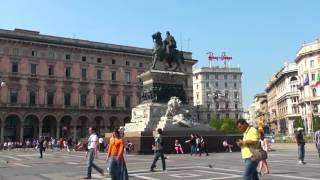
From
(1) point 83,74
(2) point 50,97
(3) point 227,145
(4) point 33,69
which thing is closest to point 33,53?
(4) point 33,69

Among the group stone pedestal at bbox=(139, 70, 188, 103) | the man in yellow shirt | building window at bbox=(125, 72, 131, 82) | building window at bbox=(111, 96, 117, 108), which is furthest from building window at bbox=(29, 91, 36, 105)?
the man in yellow shirt

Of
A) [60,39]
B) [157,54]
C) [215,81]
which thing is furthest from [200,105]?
[157,54]

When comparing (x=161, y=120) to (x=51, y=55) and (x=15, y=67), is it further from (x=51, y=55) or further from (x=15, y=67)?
(x=51, y=55)

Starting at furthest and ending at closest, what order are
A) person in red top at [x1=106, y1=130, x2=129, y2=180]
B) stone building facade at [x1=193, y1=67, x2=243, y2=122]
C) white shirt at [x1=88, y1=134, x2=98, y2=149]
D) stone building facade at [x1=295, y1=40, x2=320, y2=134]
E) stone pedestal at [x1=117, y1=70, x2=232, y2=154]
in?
stone building facade at [x1=193, y1=67, x2=243, y2=122]
stone building facade at [x1=295, y1=40, x2=320, y2=134]
stone pedestal at [x1=117, y1=70, x2=232, y2=154]
white shirt at [x1=88, y1=134, x2=98, y2=149]
person in red top at [x1=106, y1=130, x2=129, y2=180]

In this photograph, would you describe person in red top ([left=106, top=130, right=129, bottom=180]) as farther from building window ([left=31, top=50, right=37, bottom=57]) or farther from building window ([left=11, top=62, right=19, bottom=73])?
building window ([left=31, top=50, right=37, bottom=57])

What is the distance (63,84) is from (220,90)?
216ft

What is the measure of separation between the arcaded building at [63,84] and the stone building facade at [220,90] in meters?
46.2

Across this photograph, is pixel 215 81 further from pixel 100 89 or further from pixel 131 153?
pixel 131 153

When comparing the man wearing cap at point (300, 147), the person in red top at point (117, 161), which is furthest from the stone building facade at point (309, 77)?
the person in red top at point (117, 161)

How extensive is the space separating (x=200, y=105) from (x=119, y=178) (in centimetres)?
12261

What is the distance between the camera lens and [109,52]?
3462 inches

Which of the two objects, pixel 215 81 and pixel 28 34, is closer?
pixel 28 34

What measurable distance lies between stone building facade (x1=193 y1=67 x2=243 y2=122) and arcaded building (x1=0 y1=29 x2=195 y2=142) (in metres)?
46.2

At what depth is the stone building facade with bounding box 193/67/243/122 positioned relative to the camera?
135 m
